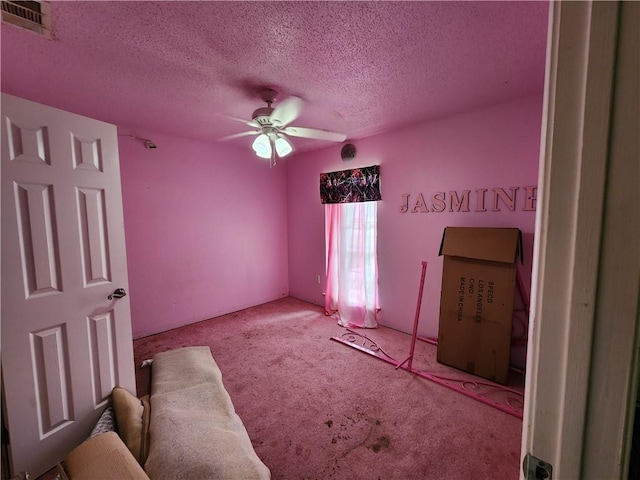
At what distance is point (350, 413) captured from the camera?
1966mm

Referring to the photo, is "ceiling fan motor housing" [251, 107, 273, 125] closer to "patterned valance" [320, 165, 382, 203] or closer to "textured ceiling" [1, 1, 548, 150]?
"textured ceiling" [1, 1, 548, 150]

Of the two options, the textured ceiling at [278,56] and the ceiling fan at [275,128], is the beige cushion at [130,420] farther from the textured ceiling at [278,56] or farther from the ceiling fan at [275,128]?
the textured ceiling at [278,56]

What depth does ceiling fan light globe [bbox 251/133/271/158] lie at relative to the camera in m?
2.17

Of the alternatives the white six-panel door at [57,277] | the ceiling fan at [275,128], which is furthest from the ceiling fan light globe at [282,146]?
the white six-panel door at [57,277]

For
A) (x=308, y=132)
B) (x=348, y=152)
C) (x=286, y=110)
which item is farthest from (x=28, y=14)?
(x=348, y=152)

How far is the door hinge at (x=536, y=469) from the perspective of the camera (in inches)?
18.0

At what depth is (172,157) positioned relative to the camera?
3277 mm

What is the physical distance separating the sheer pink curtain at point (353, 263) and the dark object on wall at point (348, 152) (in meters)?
0.62

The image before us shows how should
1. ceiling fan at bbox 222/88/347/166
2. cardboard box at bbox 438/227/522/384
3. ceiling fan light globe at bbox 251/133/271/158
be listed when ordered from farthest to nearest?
1. cardboard box at bbox 438/227/522/384
2. ceiling fan light globe at bbox 251/133/271/158
3. ceiling fan at bbox 222/88/347/166

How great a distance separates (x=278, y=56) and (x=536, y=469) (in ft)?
6.79

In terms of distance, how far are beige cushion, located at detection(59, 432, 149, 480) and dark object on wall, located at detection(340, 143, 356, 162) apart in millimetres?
3406

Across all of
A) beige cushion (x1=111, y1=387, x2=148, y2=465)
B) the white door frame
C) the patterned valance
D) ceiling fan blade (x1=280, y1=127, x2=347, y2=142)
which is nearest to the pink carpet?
beige cushion (x1=111, y1=387, x2=148, y2=465)

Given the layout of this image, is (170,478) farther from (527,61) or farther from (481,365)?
(527,61)

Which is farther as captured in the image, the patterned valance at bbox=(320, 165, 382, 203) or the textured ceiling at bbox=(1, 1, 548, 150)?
the patterned valance at bbox=(320, 165, 382, 203)
